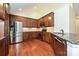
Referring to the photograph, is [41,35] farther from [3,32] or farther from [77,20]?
[3,32]

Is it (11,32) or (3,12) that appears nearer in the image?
(11,32)

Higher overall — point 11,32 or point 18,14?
point 18,14

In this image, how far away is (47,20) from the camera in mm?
1708

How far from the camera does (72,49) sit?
4.08 ft

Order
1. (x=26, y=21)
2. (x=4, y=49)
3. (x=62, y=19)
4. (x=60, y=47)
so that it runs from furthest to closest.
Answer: (x=60, y=47) < (x=4, y=49) < (x=62, y=19) < (x=26, y=21)

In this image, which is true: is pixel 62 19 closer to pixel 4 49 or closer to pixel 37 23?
pixel 37 23

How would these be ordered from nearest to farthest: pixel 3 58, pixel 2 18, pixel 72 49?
pixel 3 58, pixel 72 49, pixel 2 18

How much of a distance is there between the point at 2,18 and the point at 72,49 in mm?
1321

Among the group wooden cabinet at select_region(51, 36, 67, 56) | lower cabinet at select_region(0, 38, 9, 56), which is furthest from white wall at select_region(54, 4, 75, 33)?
lower cabinet at select_region(0, 38, 9, 56)

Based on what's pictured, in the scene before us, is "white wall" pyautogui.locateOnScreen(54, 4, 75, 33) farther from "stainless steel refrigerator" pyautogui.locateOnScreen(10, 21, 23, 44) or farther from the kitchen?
"stainless steel refrigerator" pyautogui.locateOnScreen(10, 21, 23, 44)

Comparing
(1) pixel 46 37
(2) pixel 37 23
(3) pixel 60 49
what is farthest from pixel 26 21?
(3) pixel 60 49

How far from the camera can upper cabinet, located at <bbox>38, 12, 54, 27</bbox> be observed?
1.59 meters

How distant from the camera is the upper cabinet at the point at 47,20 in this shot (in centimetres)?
159

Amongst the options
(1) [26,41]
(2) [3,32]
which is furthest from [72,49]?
(2) [3,32]
